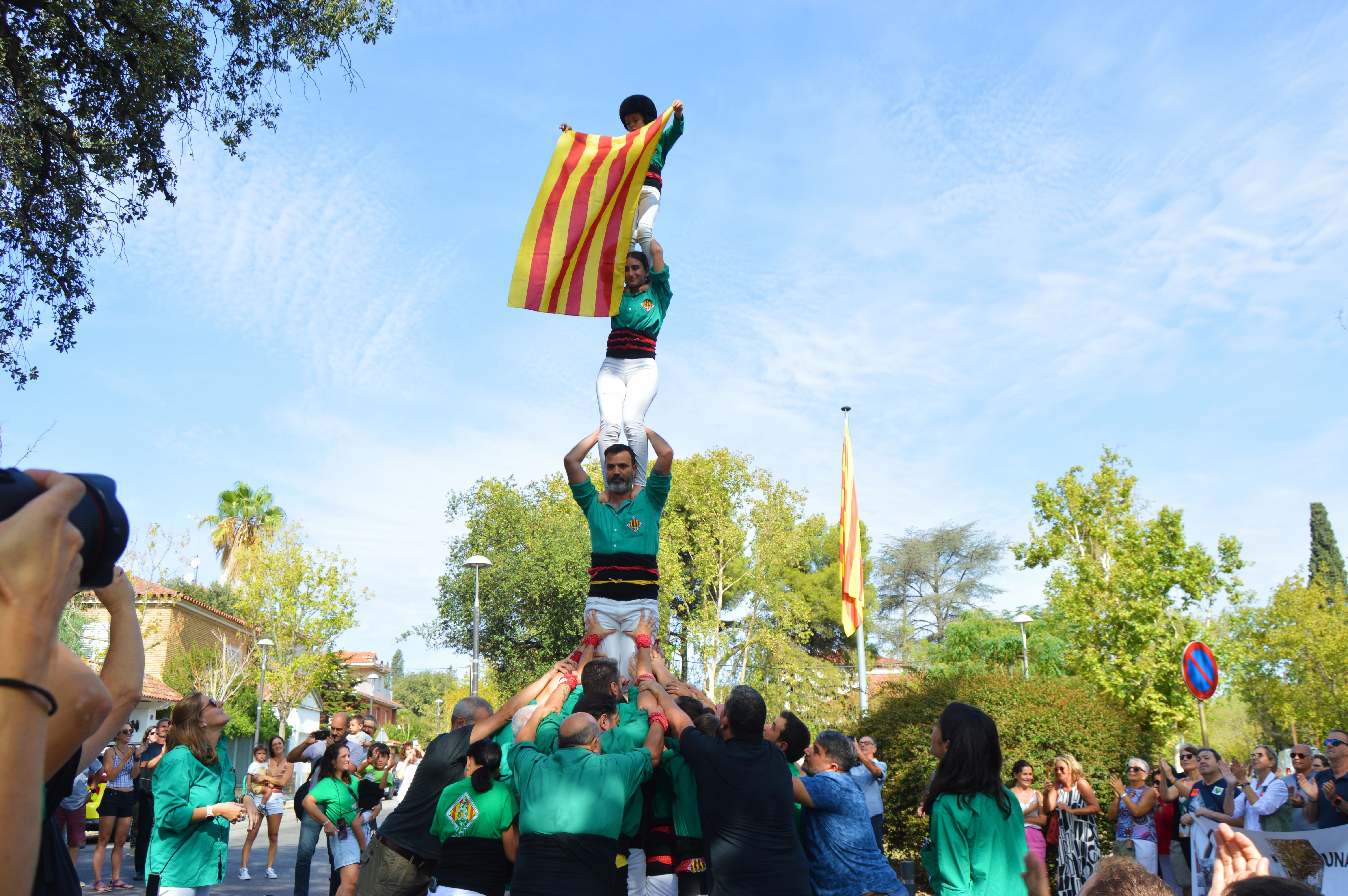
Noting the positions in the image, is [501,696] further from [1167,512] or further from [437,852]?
[437,852]

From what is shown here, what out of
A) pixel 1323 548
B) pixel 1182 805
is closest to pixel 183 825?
pixel 1182 805

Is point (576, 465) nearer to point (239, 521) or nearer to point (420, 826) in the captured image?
point (420, 826)

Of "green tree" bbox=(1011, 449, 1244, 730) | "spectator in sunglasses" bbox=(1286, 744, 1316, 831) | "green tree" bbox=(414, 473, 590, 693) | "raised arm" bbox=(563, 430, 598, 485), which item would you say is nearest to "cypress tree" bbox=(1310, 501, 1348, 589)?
"green tree" bbox=(1011, 449, 1244, 730)

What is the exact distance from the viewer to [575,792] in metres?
4.35

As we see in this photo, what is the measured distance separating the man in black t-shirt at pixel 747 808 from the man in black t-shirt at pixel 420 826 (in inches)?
67.0

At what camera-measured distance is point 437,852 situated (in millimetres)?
6172

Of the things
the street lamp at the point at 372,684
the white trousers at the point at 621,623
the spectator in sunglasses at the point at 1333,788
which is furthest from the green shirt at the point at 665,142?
the street lamp at the point at 372,684

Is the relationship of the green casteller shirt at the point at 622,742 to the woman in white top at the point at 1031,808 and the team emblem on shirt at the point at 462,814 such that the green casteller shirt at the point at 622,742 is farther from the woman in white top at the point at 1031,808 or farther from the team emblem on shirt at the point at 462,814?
the woman in white top at the point at 1031,808

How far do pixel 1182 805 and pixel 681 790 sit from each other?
23.3 ft

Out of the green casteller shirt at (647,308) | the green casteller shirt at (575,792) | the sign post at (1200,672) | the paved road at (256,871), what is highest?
the green casteller shirt at (647,308)

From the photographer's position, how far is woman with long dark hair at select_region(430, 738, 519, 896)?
5141 mm

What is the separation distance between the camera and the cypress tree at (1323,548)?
50344mm

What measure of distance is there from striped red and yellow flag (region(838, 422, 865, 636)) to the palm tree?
3717 cm

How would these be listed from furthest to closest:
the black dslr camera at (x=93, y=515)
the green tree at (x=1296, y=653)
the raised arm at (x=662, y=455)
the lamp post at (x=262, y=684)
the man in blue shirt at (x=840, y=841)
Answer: the lamp post at (x=262, y=684) → the green tree at (x=1296, y=653) → the raised arm at (x=662, y=455) → the man in blue shirt at (x=840, y=841) → the black dslr camera at (x=93, y=515)
